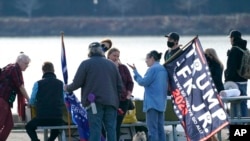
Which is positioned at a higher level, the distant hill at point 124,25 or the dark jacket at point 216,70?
the distant hill at point 124,25

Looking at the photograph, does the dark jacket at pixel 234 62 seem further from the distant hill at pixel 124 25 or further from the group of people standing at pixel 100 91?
the distant hill at pixel 124 25

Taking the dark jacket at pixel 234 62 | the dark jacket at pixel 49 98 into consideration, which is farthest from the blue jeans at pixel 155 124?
the dark jacket at pixel 234 62

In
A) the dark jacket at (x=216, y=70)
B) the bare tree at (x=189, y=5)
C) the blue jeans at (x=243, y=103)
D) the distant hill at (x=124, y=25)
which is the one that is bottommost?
the blue jeans at (x=243, y=103)

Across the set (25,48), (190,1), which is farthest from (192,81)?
(190,1)

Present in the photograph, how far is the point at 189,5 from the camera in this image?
8269cm

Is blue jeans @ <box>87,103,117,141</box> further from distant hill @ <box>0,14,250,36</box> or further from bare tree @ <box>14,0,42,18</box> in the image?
bare tree @ <box>14,0,42,18</box>

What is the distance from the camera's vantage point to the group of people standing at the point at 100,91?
13.2m

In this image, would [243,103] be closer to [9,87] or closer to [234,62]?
[234,62]

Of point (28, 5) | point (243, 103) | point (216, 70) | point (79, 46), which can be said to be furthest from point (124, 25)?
point (216, 70)

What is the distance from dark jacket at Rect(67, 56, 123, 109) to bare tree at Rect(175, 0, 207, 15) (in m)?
67.7

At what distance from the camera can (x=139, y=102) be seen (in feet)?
50.0

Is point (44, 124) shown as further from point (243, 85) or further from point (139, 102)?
point (243, 85)

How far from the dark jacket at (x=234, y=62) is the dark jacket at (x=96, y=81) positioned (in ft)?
10.7

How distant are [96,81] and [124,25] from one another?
6459 centimetres
